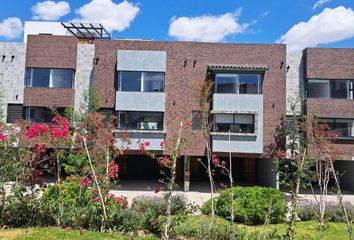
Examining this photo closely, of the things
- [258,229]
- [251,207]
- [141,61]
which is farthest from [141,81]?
[258,229]

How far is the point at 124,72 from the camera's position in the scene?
22.3 m

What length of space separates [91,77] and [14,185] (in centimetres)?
1570

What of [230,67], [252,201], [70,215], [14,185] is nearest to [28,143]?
[14,185]

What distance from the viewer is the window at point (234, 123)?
21.6m

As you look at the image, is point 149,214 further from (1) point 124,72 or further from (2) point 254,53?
(2) point 254,53

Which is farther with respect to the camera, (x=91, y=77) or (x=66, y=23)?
(x=66, y=23)

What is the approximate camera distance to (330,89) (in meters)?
22.4

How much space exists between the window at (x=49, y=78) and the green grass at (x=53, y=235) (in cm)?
1655

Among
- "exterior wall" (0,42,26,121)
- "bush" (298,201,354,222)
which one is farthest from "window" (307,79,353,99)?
"exterior wall" (0,42,26,121)

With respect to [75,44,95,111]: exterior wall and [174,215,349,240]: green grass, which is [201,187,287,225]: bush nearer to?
[174,215,349,240]: green grass

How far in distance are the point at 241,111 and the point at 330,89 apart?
21.9 ft

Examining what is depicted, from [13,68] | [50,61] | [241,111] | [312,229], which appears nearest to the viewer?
[312,229]

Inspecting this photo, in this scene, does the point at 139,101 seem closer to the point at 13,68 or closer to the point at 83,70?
the point at 83,70

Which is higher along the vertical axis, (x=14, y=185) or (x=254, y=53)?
(x=254, y=53)
